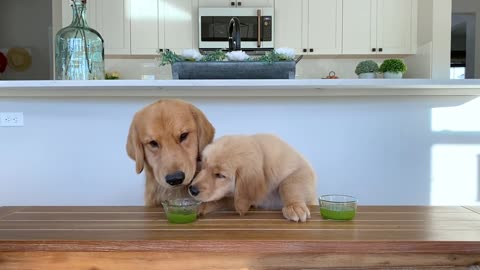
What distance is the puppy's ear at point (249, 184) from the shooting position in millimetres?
950

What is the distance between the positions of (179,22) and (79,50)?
2.77 meters

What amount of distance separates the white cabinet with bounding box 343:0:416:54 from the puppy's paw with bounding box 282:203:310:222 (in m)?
3.58

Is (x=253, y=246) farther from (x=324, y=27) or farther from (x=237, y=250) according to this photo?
(x=324, y=27)

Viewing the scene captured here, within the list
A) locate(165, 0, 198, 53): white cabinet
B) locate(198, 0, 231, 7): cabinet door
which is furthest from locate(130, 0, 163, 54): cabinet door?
locate(198, 0, 231, 7): cabinet door

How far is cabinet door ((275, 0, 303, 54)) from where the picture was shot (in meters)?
4.21

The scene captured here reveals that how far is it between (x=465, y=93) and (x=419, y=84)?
1.10 ft

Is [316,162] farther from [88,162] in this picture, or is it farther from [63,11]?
[63,11]

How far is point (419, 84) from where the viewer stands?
1.75 m

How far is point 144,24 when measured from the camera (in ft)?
13.9

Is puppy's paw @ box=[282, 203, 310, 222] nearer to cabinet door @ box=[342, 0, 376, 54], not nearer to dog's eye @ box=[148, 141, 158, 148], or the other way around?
dog's eye @ box=[148, 141, 158, 148]

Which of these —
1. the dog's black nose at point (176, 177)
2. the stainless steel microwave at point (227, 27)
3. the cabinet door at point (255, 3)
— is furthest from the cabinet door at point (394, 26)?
the dog's black nose at point (176, 177)

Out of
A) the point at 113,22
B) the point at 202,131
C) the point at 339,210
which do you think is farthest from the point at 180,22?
the point at 339,210

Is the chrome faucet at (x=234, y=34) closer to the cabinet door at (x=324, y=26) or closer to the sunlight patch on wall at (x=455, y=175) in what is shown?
the sunlight patch on wall at (x=455, y=175)

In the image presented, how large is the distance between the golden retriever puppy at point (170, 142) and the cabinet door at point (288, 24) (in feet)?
10.9
